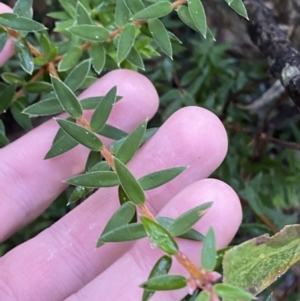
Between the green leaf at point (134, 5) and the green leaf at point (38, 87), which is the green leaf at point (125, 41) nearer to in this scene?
the green leaf at point (134, 5)

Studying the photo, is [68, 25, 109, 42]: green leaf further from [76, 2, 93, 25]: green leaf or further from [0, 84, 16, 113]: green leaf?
[0, 84, 16, 113]: green leaf

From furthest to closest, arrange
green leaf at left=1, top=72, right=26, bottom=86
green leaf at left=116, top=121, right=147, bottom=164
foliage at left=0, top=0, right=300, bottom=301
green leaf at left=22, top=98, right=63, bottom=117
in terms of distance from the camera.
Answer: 1. green leaf at left=1, top=72, right=26, bottom=86
2. green leaf at left=22, top=98, right=63, bottom=117
3. green leaf at left=116, top=121, right=147, bottom=164
4. foliage at left=0, top=0, right=300, bottom=301

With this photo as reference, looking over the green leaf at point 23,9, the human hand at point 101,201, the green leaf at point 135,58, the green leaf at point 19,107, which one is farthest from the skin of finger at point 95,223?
the green leaf at point 23,9

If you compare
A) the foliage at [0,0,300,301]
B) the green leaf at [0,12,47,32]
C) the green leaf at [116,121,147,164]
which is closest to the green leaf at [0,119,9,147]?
the foliage at [0,0,300,301]

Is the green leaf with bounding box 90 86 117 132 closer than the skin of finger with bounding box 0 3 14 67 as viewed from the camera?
Yes

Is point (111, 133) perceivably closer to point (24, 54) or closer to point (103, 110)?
point (103, 110)

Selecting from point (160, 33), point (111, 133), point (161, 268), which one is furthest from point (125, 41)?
point (161, 268)

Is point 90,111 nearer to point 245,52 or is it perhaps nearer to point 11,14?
point 11,14

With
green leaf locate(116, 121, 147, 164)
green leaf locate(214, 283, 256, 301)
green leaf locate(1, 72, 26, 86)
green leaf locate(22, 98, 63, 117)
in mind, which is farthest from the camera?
green leaf locate(1, 72, 26, 86)
